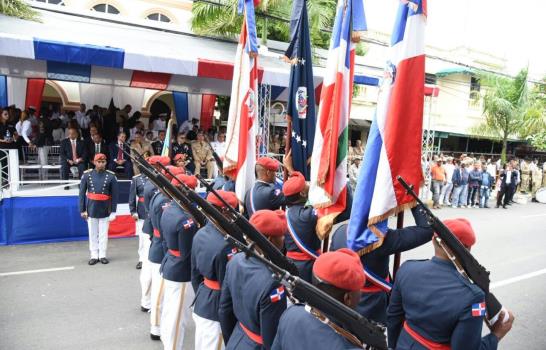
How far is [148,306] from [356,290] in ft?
12.8

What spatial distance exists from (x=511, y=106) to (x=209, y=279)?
841 inches

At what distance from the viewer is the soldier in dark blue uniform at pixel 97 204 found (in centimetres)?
690

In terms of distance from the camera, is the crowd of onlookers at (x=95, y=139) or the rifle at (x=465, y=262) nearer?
the rifle at (x=465, y=262)

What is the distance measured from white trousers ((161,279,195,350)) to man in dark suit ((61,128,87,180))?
617 centimetres

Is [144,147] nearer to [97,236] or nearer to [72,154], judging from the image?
[72,154]

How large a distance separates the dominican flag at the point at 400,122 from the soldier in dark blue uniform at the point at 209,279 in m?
1.01

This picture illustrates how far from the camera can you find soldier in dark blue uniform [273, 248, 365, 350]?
1840 mm

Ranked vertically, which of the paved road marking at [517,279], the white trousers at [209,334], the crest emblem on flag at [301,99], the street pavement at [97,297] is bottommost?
the street pavement at [97,297]

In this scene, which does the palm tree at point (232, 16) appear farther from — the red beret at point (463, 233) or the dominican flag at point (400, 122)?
the red beret at point (463, 233)

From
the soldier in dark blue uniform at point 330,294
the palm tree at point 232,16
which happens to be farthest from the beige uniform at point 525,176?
the soldier in dark blue uniform at point 330,294

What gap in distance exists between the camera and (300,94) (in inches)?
212

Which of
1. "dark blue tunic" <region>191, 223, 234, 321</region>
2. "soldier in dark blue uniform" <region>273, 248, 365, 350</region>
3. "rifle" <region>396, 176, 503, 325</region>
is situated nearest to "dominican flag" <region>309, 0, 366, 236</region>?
"dark blue tunic" <region>191, 223, 234, 321</region>

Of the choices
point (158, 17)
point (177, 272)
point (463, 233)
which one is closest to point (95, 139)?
point (177, 272)

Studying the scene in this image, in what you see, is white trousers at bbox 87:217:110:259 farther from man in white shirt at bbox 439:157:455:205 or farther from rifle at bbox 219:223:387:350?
man in white shirt at bbox 439:157:455:205
